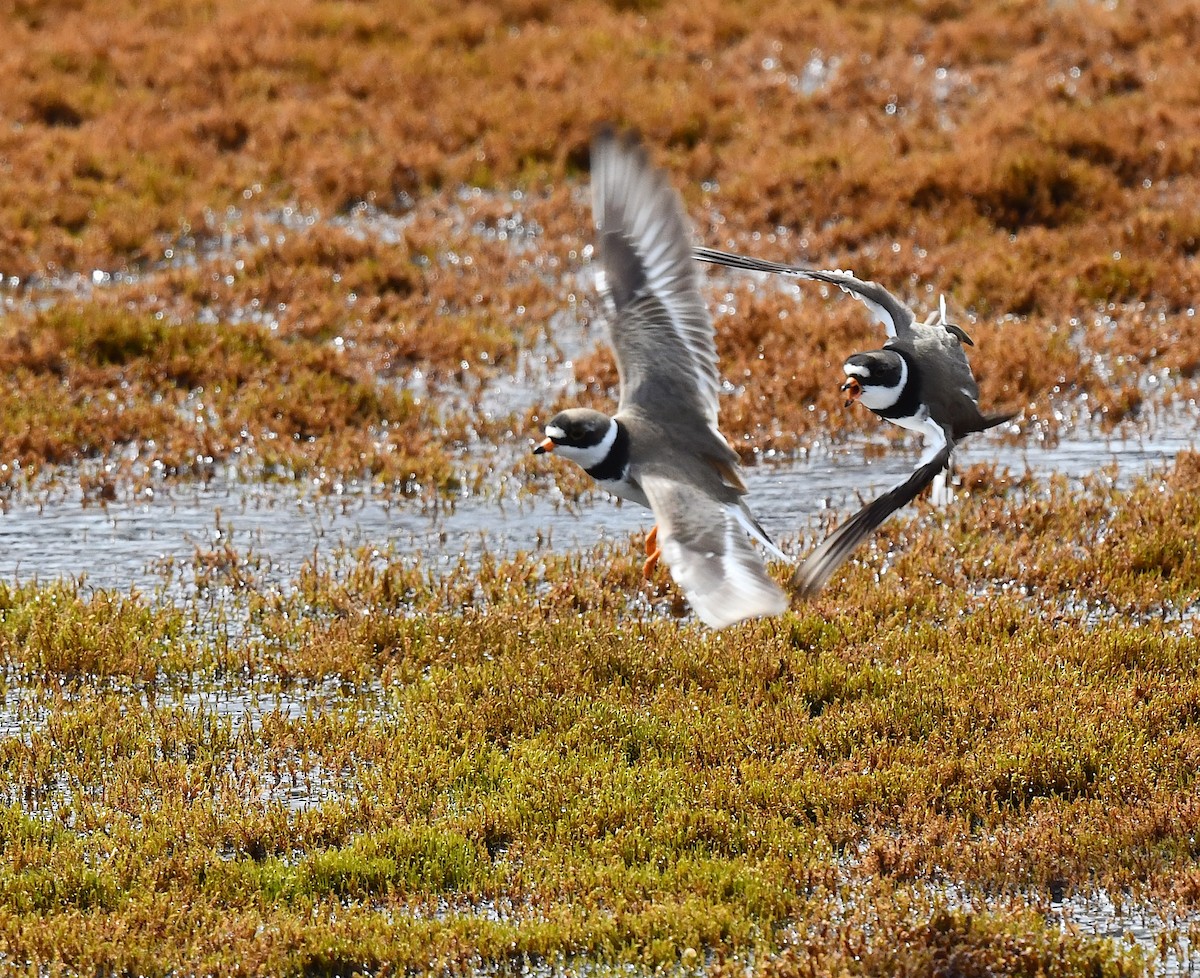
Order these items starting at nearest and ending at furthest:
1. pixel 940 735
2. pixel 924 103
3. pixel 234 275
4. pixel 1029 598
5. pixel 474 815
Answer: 1. pixel 474 815
2. pixel 940 735
3. pixel 1029 598
4. pixel 234 275
5. pixel 924 103

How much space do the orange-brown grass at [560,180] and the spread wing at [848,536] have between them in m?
4.16

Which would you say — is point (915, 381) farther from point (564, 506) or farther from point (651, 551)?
point (564, 506)

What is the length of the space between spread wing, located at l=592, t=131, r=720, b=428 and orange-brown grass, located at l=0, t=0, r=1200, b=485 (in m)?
2.84

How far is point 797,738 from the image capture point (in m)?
7.61

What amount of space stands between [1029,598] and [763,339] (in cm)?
458

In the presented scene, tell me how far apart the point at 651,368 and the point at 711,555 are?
2031mm

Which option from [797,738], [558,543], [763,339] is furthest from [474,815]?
[763,339]

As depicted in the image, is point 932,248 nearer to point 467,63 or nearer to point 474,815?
point 467,63

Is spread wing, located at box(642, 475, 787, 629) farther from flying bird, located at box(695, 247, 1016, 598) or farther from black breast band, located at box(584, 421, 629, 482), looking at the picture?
flying bird, located at box(695, 247, 1016, 598)

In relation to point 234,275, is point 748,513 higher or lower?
higher

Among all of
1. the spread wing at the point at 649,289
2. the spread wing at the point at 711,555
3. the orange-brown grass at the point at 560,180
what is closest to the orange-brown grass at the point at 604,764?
the spread wing at the point at 711,555

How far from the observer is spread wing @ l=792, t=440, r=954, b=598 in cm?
711

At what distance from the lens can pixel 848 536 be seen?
7.34 meters

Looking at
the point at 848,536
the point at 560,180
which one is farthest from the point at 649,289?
the point at 560,180
